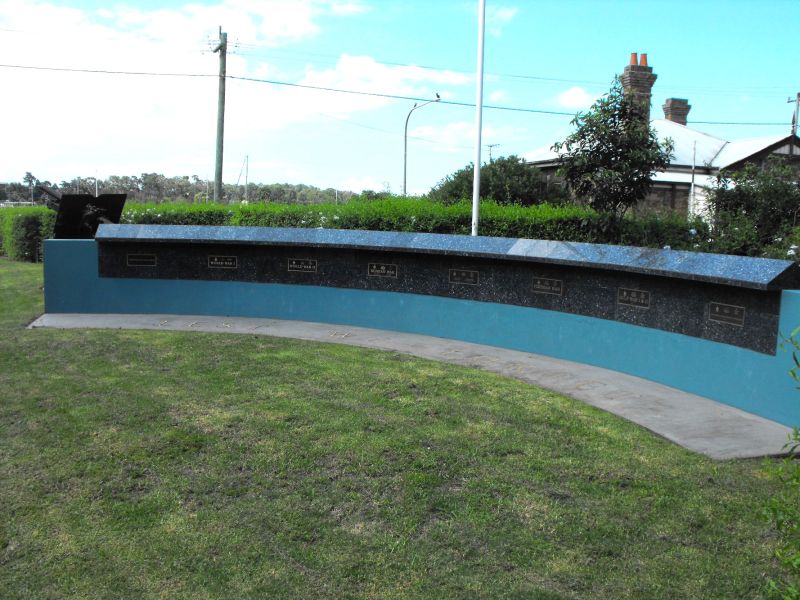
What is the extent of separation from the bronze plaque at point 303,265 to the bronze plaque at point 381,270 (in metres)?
0.99

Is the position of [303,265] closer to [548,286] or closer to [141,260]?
[141,260]

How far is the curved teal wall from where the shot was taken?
702cm

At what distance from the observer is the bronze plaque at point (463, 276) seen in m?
10.3

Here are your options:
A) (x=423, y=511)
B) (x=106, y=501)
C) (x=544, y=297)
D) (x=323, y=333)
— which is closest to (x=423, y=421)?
(x=423, y=511)

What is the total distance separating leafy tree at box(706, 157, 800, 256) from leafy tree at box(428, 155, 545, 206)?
23.7 ft

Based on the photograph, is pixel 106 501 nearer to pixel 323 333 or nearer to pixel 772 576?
pixel 772 576

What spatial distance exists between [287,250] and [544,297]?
442 centimetres

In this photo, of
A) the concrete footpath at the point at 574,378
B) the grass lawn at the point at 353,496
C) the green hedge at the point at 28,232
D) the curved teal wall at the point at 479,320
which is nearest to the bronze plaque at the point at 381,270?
the curved teal wall at the point at 479,320

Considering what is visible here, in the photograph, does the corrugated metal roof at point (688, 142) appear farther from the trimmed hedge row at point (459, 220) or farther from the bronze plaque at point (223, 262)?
the bronze plaque at point (223, 262)

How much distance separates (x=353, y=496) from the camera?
16.1ft

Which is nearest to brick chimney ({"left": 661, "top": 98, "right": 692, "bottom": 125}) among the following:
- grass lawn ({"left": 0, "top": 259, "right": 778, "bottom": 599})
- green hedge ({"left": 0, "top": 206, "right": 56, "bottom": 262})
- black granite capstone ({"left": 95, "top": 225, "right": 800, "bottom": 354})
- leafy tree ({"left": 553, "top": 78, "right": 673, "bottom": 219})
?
leafy tree ({"left": 553, "top": 78, "right": 673, "bottom": 219})

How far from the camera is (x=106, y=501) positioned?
4.85 m

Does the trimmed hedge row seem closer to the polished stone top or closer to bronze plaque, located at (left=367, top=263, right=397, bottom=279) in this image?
the polished stone top

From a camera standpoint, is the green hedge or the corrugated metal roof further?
the corrugated metal roof
